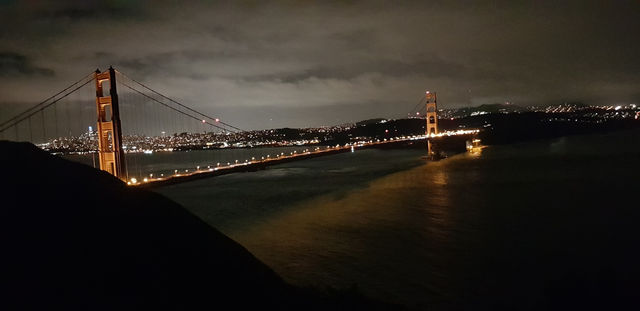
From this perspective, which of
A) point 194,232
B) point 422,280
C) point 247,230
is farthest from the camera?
point 247,230

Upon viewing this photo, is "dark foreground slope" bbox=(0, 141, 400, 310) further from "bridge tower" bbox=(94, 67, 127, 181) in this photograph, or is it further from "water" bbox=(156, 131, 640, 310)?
"bridge tower" bbox=(94, 67, 127, 181)

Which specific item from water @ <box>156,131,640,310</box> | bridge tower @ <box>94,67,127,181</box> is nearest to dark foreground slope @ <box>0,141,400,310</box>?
water @ <box>156,131,640,310</box>

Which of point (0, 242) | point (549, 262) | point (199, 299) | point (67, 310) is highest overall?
point (0, 242)

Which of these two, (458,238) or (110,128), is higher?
(110,128)

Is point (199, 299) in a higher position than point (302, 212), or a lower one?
higher

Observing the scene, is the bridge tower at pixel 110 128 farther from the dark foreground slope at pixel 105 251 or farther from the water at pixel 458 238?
the dark foreground slope at pixel 105 251

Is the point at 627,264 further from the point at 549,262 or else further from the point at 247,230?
the point at 247,230

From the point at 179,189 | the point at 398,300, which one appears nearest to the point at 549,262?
the point at 398,300
